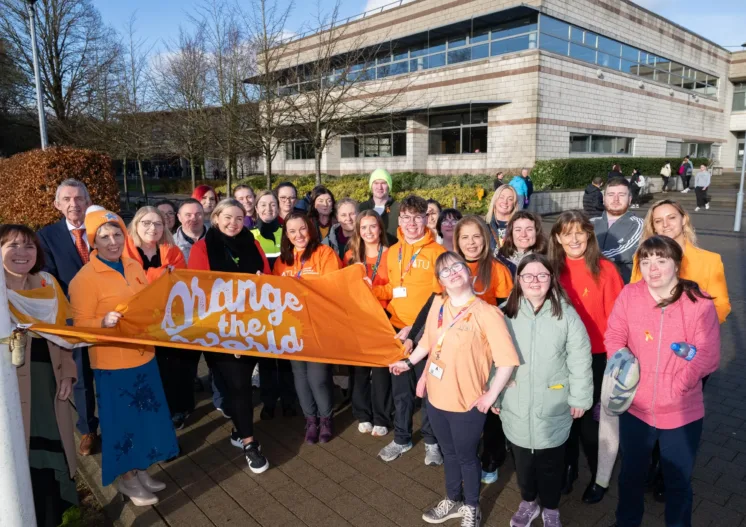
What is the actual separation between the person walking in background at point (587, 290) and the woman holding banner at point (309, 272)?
1955 mm

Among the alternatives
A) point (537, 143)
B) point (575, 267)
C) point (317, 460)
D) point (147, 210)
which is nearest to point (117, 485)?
point (317, 460)

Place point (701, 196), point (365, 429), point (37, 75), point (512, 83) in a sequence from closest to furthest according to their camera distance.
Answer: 1. point (365, 429)
2. point (37, 75)
3. point (701, 196)
4. point (512, 83)

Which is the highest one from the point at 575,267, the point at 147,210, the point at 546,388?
the point at 147,210

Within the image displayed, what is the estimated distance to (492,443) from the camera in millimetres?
3807

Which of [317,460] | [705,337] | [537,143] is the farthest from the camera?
[537,143]

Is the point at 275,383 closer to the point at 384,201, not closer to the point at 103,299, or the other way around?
the point at 103,299

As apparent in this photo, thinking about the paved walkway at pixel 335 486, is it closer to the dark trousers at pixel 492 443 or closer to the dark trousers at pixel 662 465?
the dark trousers at pixel 492 443

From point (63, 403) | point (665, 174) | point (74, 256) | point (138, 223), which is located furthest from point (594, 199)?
point (63, 403)

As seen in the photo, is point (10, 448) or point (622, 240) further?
point (622, 240)

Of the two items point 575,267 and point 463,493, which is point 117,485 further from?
point 575,267

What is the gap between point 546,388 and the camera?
2.97 meters

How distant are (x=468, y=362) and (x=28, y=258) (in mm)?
2895

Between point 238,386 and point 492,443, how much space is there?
2.10 meters

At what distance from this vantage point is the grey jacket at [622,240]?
411 centimetres
